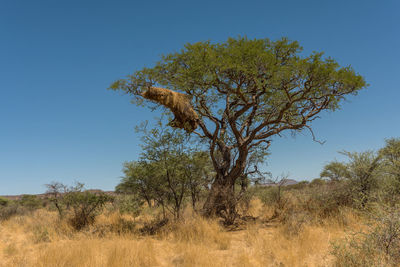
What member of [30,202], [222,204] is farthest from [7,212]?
[222,204]

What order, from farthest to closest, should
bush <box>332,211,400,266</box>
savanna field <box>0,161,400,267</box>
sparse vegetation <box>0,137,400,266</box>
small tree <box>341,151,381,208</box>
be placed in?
small tree <box>341,151,381,208</box>, sparse vegetation <box>0,137,400,266</box>, savanna field <box>0,161,400,267</box>, bush <box>332,211,400,266</box>

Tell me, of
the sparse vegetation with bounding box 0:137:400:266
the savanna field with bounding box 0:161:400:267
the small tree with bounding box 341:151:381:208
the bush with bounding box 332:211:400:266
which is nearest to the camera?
the bush with bounding box 332:211:400:266

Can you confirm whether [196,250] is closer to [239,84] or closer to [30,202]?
[239,84]

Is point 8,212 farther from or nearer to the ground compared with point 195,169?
nearer to the ground

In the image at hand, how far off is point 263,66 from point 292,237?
21.1ft

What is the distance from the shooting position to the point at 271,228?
26.7 feet

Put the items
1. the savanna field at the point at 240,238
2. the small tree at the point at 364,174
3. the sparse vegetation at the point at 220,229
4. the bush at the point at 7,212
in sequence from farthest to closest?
the bush at the point at 7,212 → the small tree at the point at 364,174 → the sparse vegetation at the point at 220,229 → the savanna field at the point at 240,238

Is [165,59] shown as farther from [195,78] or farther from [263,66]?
[263,66]

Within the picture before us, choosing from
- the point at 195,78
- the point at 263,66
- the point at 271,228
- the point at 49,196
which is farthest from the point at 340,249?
the point at 49,196

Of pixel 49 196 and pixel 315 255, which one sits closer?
pixel 315 255

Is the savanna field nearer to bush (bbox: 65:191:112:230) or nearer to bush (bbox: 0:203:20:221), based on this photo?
bush (bbox: 65:191:112:230)

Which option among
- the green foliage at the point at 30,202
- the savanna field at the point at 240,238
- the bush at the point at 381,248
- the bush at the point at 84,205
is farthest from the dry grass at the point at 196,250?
the green foliage at the point at 30,202

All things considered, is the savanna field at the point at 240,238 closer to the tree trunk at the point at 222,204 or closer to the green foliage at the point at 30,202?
the tree trunk at the point at 222,204

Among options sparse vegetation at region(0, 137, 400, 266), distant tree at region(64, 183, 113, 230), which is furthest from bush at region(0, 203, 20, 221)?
distant tree at region(64, 183, 113, 230)
